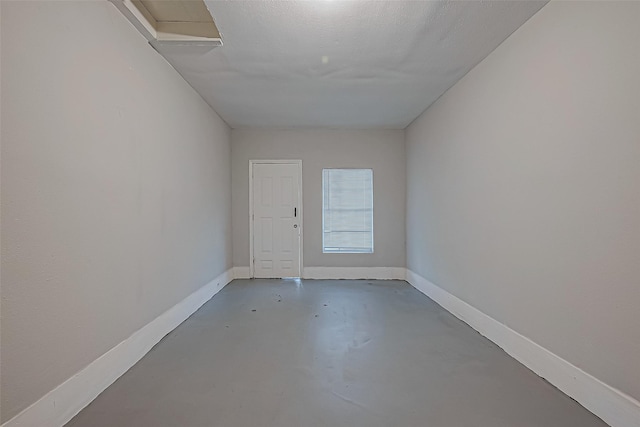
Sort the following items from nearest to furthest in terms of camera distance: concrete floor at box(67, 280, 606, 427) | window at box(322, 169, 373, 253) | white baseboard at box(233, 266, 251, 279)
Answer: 1. concrete floor at box(67, 280, 606, 427)
2. white baseboard at box(233, 266, 251, 279)
3. window at box(322, 169, 373, 253)

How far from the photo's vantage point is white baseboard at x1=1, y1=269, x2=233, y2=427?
168 cm

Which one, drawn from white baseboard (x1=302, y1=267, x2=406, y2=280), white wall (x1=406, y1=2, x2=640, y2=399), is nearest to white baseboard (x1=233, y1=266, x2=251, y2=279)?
white baseboard (x1=302, y1=267, x2=406, y2=280)

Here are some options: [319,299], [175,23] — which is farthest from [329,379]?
[175,23]

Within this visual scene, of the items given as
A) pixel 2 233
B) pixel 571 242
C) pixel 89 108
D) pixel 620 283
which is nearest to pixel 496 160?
pixel 571 242

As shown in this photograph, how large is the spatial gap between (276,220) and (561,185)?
14.6ft

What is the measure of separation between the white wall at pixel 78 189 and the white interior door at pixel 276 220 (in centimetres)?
261

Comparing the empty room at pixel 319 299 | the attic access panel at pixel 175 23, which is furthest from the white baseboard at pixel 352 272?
the attic access panel at pixel 175 23

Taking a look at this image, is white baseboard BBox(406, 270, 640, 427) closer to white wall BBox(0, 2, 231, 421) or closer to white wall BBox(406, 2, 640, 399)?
white wall BBox(406, 2, 640, 399)

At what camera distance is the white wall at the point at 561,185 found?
5.82 feet

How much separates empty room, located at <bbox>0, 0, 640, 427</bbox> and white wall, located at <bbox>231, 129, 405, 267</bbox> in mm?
1478

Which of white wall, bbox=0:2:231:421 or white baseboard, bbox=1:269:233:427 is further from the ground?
white wall, bbox=0:2:231:421

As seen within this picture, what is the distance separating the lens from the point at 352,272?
5.98 m

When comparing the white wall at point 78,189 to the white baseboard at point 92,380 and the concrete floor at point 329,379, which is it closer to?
the white baseboard at point 92,380

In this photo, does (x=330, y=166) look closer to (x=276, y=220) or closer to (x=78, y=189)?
(x=276, y=220)
